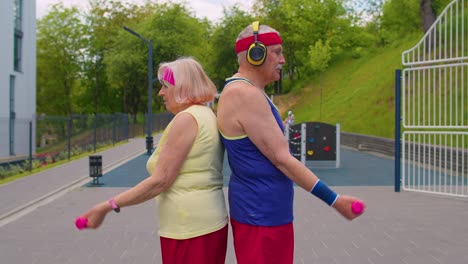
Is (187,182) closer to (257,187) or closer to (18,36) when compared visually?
(257,187)

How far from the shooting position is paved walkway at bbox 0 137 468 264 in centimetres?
597

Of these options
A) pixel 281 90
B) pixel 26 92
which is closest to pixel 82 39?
pixel 281 90

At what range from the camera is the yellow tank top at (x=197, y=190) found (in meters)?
2.80

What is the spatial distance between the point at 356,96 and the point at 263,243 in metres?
32.1

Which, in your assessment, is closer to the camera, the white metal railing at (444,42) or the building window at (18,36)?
the white metal railing at (444,42)

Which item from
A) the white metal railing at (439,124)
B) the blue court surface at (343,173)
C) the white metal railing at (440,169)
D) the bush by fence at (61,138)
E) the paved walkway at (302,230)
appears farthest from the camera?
the bush by fence at (61,138)

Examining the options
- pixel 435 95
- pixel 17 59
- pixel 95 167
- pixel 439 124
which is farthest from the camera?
pixel 17 59

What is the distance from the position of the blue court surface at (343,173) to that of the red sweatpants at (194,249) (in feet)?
31.9

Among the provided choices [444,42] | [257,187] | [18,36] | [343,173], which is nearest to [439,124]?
[444,42]

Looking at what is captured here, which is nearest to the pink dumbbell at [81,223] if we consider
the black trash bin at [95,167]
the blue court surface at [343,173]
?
the black trash bin at [95,167]

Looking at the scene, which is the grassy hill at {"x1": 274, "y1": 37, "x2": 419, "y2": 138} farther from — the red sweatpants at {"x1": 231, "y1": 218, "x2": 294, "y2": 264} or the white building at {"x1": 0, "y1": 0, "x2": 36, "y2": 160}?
the red sweatpants at {"x1": 231, "y1": 218, "x2": 294, "y2": 264}

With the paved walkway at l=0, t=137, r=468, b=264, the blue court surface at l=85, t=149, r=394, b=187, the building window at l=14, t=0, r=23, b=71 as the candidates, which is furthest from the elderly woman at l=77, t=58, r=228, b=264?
the building window at l=14, t=0, r=23, b=71

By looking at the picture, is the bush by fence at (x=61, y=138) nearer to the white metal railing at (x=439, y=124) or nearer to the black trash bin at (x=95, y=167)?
the black trash bin at (x=95, y=167)

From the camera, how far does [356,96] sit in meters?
34.0
